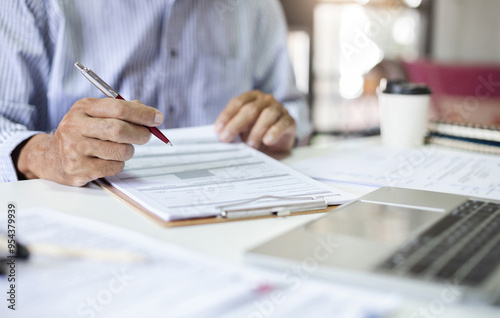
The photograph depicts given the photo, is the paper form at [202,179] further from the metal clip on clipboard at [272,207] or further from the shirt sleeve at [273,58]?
the shirt sleeve at [273,58]

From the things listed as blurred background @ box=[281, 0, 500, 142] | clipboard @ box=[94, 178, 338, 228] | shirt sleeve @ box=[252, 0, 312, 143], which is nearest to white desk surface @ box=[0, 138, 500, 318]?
clipboard @ box=[94, 178, 338, 228]

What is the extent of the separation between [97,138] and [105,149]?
0.07 ft

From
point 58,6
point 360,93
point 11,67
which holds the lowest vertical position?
point 360,93

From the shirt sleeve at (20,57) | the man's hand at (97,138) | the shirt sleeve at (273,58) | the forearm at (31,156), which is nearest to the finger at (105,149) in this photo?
the man's hand at (97,138)

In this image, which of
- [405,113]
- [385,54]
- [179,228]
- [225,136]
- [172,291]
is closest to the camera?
[172,291]

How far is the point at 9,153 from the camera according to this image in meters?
0.81

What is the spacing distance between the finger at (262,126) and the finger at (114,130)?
291 mm

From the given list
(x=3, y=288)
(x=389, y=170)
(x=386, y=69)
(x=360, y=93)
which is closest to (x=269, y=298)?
(x=3, y=288)

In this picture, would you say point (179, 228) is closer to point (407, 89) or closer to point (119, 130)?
point (119, 130)

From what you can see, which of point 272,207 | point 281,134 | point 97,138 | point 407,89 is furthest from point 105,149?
point 407,89

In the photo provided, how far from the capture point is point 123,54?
3.65 ft

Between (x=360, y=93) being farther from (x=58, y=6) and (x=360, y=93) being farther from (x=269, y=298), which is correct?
(x=269, y=298)

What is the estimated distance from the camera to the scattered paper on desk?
344mm

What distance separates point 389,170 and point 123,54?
663 millimetres
